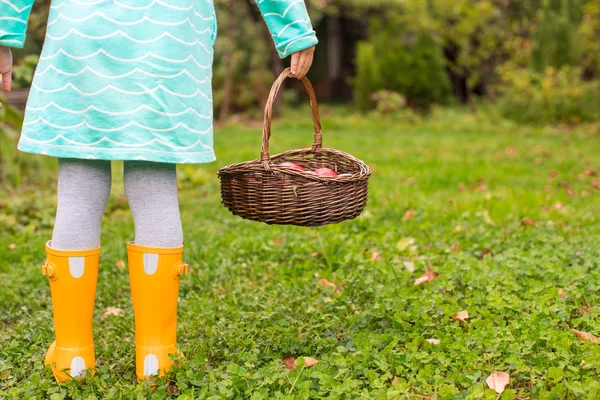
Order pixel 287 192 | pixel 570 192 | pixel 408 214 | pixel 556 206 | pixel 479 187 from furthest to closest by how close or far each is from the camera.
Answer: pixel 479 187, pixel 570 192, pixel 556 206, pixel 408 214, pixel 287 192

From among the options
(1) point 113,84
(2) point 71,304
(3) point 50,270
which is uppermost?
(1) point 113,84

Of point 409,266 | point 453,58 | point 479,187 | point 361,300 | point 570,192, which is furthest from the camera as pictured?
point 453,58

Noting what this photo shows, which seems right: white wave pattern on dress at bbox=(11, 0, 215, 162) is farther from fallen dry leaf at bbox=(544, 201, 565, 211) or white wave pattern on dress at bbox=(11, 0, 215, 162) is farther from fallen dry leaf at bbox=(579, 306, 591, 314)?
fallen dry leaf at bbox=(544, 201, 565, 211)

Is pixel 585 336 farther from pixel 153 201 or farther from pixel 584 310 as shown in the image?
pixel 153 201

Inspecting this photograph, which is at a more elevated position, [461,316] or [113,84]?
[113,84]

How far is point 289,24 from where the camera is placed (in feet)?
6.84

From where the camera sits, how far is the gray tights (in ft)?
6.64

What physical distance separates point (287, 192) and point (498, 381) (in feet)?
Result: 2.64

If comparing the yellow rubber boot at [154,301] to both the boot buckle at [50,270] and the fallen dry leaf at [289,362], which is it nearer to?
the boot buckle at [50,270]

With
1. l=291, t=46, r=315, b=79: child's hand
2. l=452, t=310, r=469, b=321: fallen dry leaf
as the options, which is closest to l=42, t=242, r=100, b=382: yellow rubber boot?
l=291, t=46, r=315, b=79: child's hand

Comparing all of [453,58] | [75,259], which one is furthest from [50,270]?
[453,58]

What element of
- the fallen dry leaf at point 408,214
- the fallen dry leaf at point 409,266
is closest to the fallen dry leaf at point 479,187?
the fallen dry leaf at point 408,214

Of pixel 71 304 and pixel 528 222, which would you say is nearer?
pixel 71 304

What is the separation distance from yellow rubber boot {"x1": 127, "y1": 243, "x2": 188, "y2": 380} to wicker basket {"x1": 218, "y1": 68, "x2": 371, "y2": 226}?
0.26 m
